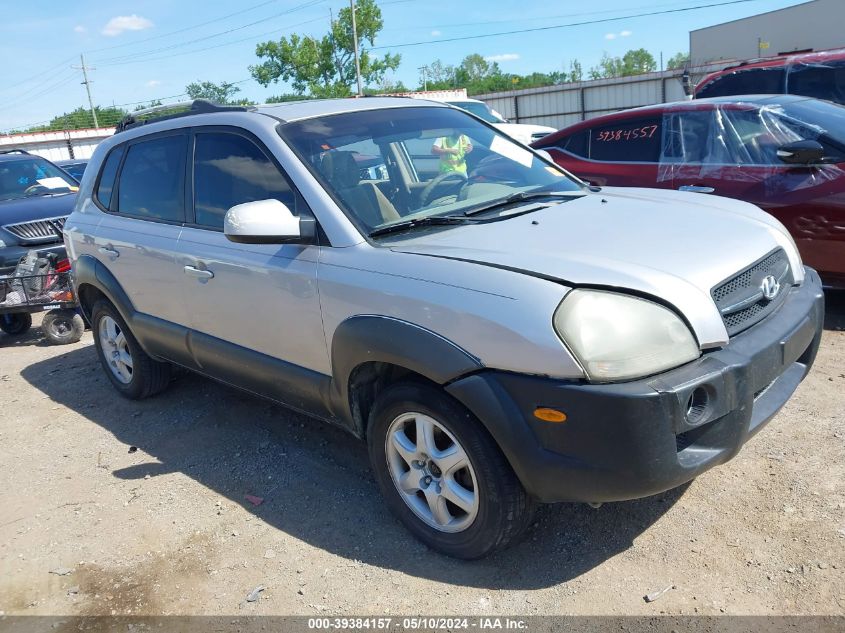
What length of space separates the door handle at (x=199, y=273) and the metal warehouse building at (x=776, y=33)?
105ft

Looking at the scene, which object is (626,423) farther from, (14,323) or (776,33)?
(776,33)

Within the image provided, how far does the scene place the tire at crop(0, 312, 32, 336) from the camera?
7.79 meters

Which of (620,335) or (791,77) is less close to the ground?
(791,77)

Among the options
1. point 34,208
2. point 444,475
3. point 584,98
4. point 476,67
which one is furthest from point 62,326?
point 476,67

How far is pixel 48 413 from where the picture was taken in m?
5.31

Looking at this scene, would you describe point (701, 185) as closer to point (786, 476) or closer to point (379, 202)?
point (786, 476)

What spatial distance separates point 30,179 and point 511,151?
24.9 feet

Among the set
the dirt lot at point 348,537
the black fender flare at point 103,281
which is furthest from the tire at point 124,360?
the dirt lot at point 348,537

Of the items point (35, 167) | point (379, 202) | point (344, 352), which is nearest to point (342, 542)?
point (344, 352)

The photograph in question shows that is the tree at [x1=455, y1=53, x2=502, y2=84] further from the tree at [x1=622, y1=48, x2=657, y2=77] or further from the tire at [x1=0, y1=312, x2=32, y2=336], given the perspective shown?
the tire at [x1=0, y1=312, x2=32, y2=336]

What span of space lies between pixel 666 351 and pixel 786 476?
1.37 m

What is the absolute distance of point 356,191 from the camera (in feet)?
10.9

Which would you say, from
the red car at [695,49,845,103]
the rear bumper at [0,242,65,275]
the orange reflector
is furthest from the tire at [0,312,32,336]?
the red car at [695,49,845,103]

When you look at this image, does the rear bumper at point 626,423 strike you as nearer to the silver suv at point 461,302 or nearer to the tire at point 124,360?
the silver suv at point 461,302
